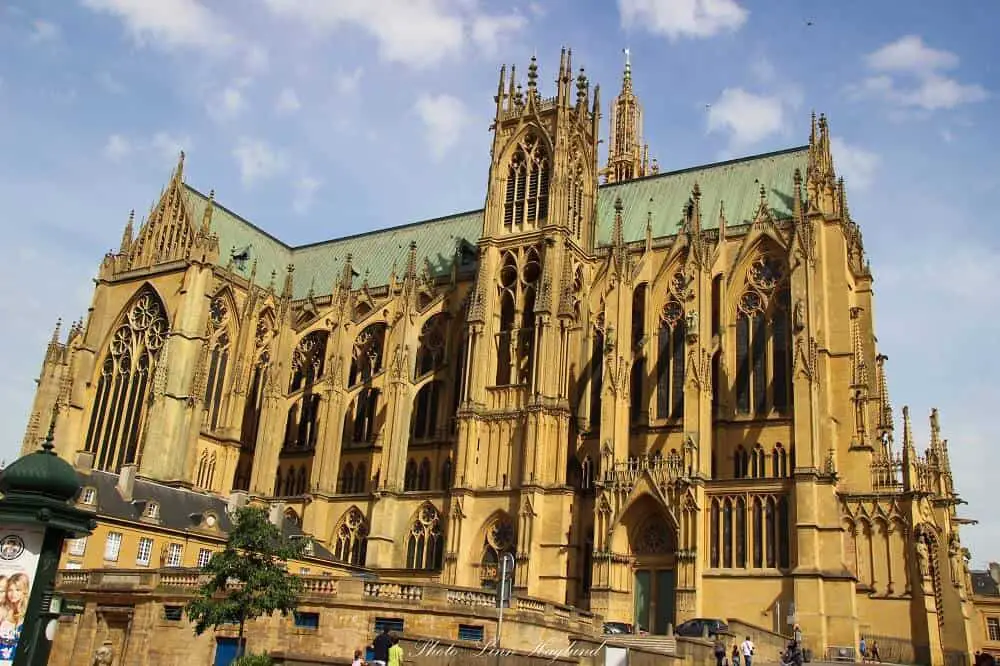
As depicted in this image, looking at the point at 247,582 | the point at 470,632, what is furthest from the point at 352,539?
the point at 470,632

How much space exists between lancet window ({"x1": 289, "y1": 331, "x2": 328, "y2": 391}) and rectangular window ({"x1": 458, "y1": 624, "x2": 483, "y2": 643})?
3451 cm

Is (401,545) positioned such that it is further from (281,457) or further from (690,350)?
(690,350)

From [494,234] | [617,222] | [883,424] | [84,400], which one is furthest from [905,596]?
[84,400]

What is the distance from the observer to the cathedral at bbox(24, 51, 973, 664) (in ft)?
136

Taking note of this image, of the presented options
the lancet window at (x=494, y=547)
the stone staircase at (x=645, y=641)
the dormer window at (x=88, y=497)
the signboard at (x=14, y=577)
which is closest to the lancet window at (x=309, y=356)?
the dormer window at (x=88, y=497)

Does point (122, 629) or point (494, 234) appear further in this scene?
point (494, 234)

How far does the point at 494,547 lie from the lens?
154ft

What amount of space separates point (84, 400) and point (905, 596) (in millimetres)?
45188

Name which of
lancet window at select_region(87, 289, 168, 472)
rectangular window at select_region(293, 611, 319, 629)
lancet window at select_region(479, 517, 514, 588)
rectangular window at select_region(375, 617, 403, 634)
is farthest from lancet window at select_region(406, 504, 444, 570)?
rectangular window at select_region(375, 617, 403, 634)

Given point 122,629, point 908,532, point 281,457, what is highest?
→ point 281,457

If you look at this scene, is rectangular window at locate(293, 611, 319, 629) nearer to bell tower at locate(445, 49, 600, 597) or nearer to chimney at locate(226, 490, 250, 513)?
bell tower at locate(445, 49, 600, 597)

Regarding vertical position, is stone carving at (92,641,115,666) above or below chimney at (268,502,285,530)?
below

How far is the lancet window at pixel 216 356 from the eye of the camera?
5944cm

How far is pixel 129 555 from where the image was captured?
42969 mm
